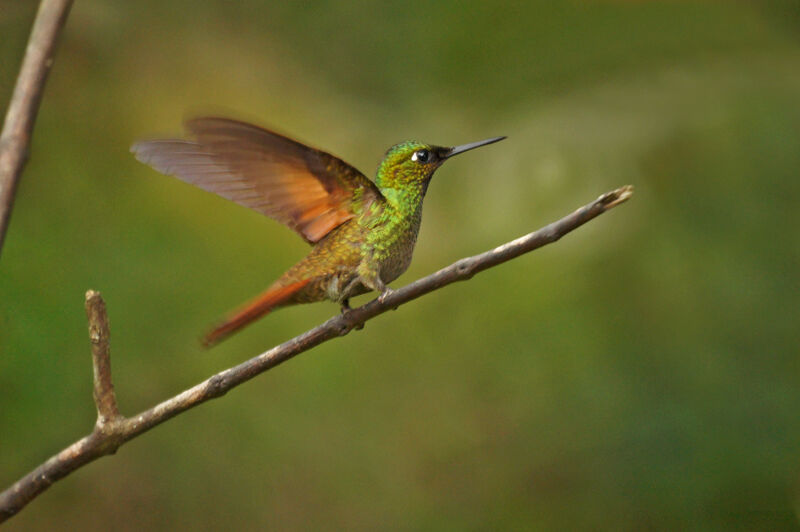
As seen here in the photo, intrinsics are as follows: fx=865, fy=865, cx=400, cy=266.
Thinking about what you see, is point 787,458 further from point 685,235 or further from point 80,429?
point 80,429

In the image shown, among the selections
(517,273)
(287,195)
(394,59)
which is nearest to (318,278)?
(287,195)

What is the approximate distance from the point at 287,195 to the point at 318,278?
Answer: 0.36ft

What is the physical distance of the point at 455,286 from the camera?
205 centimetres

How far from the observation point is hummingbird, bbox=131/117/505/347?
93 cm

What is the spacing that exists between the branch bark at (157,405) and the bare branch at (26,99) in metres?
0.13

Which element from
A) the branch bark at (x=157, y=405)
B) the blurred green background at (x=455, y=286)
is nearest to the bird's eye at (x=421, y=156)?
the branch bark at (x=157, y=405)

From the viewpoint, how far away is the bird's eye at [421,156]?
3.49 feet

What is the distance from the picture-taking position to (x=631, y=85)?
6.92ft

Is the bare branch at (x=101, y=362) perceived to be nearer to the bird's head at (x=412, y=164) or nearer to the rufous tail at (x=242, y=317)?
the rufous tail at (x=242, y=317)

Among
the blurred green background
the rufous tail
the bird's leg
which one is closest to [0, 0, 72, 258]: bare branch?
the rufous tail

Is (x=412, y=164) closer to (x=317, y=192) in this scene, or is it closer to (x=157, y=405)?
(x=317, y=192)

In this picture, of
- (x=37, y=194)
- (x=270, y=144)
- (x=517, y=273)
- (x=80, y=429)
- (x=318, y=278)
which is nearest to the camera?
(x=270, y=144)

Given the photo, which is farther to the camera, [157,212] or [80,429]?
[157,212]

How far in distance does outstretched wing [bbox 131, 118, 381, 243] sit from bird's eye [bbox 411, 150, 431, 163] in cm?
7
